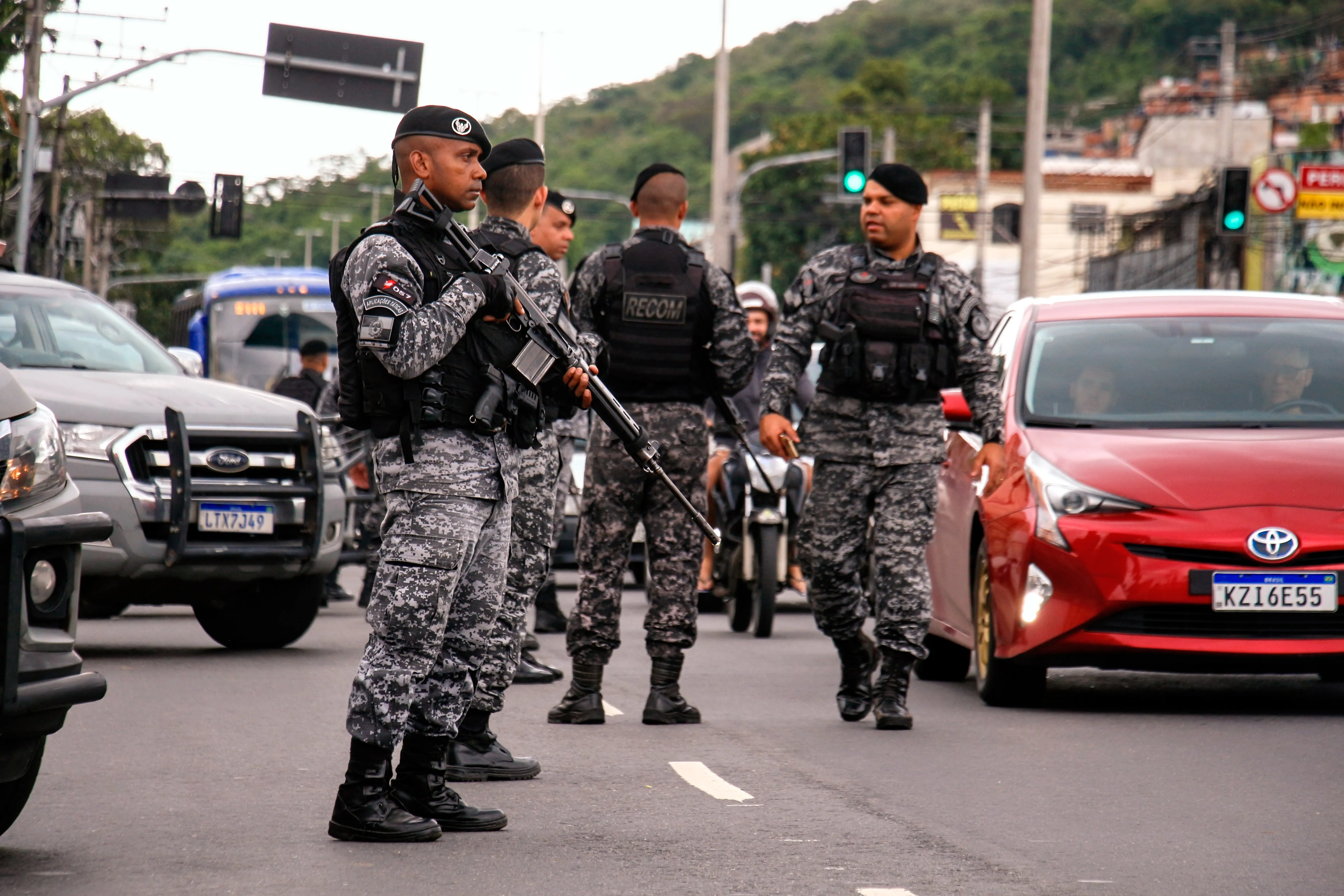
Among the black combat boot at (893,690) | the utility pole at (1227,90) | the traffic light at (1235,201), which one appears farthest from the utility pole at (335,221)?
the black combat boot at (893,690)

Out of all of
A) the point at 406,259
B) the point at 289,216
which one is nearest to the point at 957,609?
the point at 406,259

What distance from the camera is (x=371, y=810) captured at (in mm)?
5426

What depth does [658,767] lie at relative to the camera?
6883mm

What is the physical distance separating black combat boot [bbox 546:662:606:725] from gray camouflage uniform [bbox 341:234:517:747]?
2.39 metres

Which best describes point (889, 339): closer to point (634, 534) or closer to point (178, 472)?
point (634, 534)

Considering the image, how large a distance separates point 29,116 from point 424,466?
28807mm

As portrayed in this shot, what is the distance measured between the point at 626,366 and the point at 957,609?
2224 mm

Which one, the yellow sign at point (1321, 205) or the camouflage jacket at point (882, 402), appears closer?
the camouflage jacket at point (882, 402)

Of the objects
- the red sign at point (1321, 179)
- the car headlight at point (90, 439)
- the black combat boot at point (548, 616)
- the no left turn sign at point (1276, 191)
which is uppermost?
the red sign at point (1321, 179)

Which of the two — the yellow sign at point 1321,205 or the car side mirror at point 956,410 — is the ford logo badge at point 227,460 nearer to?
the car side mirror at point 956,410

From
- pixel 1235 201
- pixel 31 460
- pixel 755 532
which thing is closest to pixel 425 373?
pixel 31 460

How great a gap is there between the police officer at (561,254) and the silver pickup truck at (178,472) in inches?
57.1

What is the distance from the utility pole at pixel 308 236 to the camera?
4665 inches

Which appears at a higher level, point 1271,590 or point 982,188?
point 982,188
